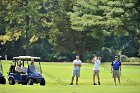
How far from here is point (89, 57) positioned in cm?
8319

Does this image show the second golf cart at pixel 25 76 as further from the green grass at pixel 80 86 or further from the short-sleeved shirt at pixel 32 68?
the green grass at pixel 80 86

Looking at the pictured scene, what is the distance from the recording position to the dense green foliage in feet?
242

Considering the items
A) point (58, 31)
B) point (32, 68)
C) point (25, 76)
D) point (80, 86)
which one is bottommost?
point (58, 31)

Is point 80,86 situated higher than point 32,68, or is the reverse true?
point 32,68

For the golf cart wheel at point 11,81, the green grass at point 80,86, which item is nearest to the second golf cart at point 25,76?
the golf cart wheel at point 11,81

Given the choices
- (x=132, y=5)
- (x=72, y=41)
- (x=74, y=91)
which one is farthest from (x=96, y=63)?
(x=72, y=41)

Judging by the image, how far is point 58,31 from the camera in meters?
81.6

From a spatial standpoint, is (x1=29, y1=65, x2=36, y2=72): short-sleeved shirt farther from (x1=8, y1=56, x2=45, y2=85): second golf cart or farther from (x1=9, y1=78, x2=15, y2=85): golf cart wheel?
(x1=9, y1=78, x2=15, y2=85): golf cart wheel

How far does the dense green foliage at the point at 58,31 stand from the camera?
242 ft

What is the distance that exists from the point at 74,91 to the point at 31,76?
6.65 meters

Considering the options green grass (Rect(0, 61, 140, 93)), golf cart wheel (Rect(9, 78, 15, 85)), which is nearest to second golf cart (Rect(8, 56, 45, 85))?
golf cart wheel (Rect(9, 78, 15, 85))

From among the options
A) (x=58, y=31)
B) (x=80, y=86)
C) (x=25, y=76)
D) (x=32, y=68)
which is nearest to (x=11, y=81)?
(x=25, y=76)

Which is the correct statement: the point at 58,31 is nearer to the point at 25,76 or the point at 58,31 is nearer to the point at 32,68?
the point at 32,68

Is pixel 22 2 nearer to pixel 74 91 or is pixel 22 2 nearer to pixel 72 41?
pixel 72 41
